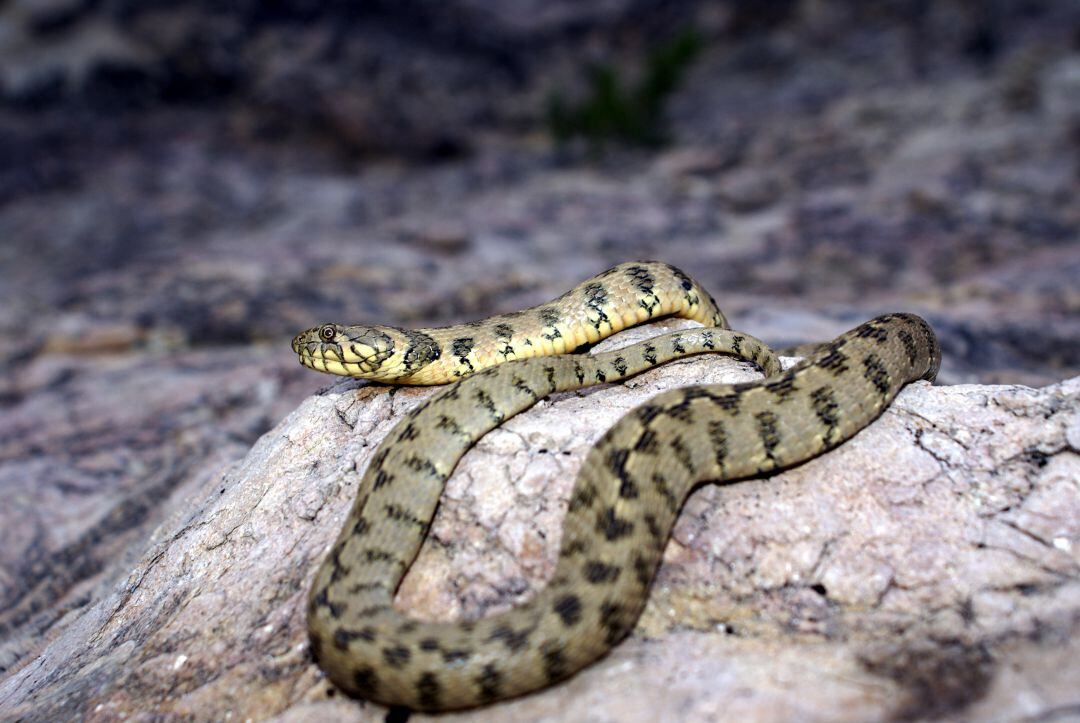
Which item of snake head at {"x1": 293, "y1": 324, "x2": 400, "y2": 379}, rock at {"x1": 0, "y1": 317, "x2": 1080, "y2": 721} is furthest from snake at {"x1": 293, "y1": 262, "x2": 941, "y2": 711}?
rock at {"x1": 0, "y1": 317, "x2": 1080, "y2": 721}

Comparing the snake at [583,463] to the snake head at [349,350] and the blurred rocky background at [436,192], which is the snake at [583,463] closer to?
the snake head at [349,350]

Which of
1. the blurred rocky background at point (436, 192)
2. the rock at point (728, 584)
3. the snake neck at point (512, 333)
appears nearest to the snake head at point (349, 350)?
the snake neck at point (512, 333)

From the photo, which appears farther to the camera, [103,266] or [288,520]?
[103,266]

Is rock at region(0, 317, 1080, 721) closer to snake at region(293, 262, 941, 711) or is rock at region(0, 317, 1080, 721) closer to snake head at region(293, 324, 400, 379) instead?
snake at region(293, 262, 941, 711)

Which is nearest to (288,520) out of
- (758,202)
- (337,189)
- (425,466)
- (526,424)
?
(425,466)

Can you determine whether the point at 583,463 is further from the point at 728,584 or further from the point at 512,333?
the point at 512,333

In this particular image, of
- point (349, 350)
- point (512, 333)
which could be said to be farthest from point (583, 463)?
point (349, 350)

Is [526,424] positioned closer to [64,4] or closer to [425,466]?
[425,466]
